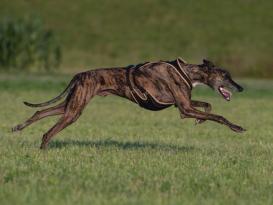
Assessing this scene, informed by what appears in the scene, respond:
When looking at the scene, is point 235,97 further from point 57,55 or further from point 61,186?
point 61,186

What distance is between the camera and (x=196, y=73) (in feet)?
47.1

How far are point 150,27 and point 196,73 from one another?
74967 mm

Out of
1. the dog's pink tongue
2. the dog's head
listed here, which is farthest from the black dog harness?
the dog's pink tongue

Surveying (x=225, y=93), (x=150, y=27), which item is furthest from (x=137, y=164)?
(x=150, y=27)

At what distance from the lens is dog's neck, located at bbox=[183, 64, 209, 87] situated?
1430 centimetres

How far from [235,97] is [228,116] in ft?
38.4

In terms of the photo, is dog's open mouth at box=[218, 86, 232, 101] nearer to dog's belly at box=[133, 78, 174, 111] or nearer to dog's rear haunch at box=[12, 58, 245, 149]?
dog's rear haunch at box=[12, 58, 245, 149]

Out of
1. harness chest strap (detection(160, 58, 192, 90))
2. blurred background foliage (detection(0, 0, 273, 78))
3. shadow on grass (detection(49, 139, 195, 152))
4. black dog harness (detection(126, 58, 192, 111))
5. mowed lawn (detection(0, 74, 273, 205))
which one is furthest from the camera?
blurred background foliage (detection(0, 0, 273, 78))

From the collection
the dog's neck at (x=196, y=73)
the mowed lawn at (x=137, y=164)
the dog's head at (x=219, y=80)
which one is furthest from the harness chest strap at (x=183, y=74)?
the mowed lawn at (x=137, y=164)

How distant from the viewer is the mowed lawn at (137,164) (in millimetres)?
9875

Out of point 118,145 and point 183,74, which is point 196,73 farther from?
point 118,145

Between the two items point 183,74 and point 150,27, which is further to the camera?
point 150,27

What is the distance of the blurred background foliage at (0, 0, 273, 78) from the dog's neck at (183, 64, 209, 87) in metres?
64.8

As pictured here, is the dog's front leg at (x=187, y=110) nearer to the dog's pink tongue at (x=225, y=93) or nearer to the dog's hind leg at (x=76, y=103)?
the dog's pink tongue at (x=225, y=93)
